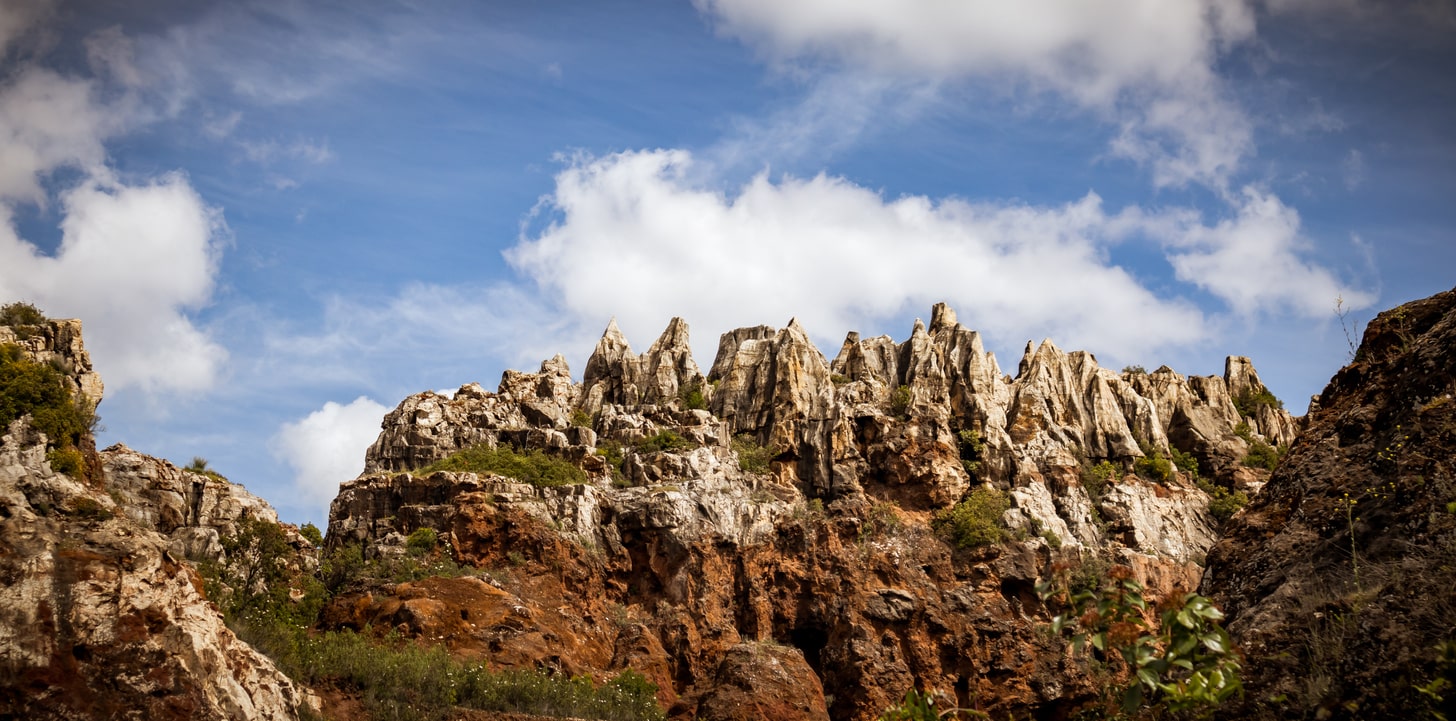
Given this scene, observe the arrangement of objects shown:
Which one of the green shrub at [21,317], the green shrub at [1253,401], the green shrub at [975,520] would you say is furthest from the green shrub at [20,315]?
the green shrub at [1253,401]

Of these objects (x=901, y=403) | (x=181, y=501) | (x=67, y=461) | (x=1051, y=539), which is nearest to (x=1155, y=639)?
(x=67, y=461)

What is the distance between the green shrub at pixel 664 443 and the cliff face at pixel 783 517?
19cm

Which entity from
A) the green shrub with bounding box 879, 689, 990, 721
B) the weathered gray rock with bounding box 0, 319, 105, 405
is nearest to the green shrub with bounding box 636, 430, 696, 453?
the weathered gray rock with bounding box 0, 319, 105, 405

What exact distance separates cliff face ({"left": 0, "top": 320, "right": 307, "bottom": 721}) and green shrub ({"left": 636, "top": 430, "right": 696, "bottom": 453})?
3010cm

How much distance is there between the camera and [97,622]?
2161 cm

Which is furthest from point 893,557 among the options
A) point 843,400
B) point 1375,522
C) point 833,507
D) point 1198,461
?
point 1375,522

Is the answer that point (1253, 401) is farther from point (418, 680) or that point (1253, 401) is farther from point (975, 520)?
point (418, 680)

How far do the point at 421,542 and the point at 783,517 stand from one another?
17.4 metres

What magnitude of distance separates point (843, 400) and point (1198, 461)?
23760 mm

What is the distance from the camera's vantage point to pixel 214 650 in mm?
23609

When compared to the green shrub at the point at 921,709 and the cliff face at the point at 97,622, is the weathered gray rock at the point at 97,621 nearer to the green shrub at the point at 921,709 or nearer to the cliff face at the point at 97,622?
the cliff face at the point at 97,622

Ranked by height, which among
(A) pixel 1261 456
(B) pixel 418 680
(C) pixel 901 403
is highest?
(C) pixel 901 403

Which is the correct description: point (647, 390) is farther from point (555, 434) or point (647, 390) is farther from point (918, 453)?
point (918, 453)

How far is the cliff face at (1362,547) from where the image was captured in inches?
459
